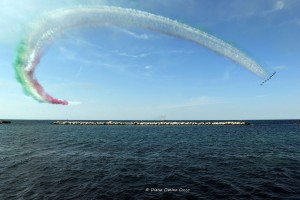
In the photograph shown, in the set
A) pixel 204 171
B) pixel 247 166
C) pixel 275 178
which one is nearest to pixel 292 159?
pixel 247 166

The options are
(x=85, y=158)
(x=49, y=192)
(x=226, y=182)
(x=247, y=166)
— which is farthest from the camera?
(x=85, y=158)

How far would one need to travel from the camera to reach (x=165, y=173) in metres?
27.8

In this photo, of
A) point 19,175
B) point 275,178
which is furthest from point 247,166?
point 19,175

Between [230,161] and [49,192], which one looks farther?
[230,161]

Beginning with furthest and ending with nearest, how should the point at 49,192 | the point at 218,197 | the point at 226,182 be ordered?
the point at 226,182, the point at 49,192, the point at 218,197

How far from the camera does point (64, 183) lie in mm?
24234

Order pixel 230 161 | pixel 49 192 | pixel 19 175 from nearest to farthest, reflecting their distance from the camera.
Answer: pixel 49 192 → pixel 19 175 → pixel 230 161

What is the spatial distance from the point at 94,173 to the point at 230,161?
19.3 metres

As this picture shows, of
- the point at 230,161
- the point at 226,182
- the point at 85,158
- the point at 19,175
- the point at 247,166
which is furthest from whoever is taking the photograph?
the point at 85,158

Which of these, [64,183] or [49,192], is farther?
[64,183]

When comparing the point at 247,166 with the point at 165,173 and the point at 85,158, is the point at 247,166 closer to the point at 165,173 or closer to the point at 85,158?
the point at 165,173

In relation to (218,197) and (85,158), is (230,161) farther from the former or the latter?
(85,158)

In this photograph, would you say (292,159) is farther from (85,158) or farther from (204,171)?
(85,158)

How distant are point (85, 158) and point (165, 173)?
15.2m
